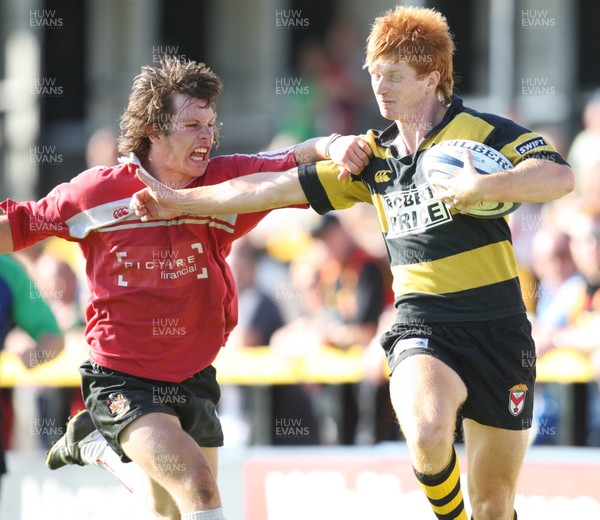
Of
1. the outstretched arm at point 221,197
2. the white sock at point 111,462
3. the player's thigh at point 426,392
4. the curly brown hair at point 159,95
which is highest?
the curly brown hair at point 159,95

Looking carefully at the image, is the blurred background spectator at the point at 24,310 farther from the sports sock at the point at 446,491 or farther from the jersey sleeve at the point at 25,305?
the sports sock at the point at 446,491

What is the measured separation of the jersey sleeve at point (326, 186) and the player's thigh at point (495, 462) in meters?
1.22

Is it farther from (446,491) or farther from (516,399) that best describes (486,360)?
(446,491)

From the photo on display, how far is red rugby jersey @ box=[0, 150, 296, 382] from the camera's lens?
18.6 feet

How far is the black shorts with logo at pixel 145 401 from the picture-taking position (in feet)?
18.2

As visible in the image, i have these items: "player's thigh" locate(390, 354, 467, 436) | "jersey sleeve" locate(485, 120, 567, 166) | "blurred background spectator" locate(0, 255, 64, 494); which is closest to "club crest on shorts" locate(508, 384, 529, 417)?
"player's thigh" locate(390, 354, 467, 436)

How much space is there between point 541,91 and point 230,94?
6.06 meters

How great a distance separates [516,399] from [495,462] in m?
0.29

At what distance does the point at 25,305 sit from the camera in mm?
7297

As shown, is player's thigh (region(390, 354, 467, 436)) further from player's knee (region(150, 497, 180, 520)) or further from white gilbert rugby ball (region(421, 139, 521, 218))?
player's knee (region(150, 497, 180, 520))

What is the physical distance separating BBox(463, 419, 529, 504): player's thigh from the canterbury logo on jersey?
1181 millimetres

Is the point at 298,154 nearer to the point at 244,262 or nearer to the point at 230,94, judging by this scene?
the point at 244,262

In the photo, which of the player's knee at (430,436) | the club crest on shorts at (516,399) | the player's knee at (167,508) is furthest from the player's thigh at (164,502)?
the club crest on shorts at (516,399)

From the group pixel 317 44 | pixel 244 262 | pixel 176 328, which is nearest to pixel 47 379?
pixel 244 262
